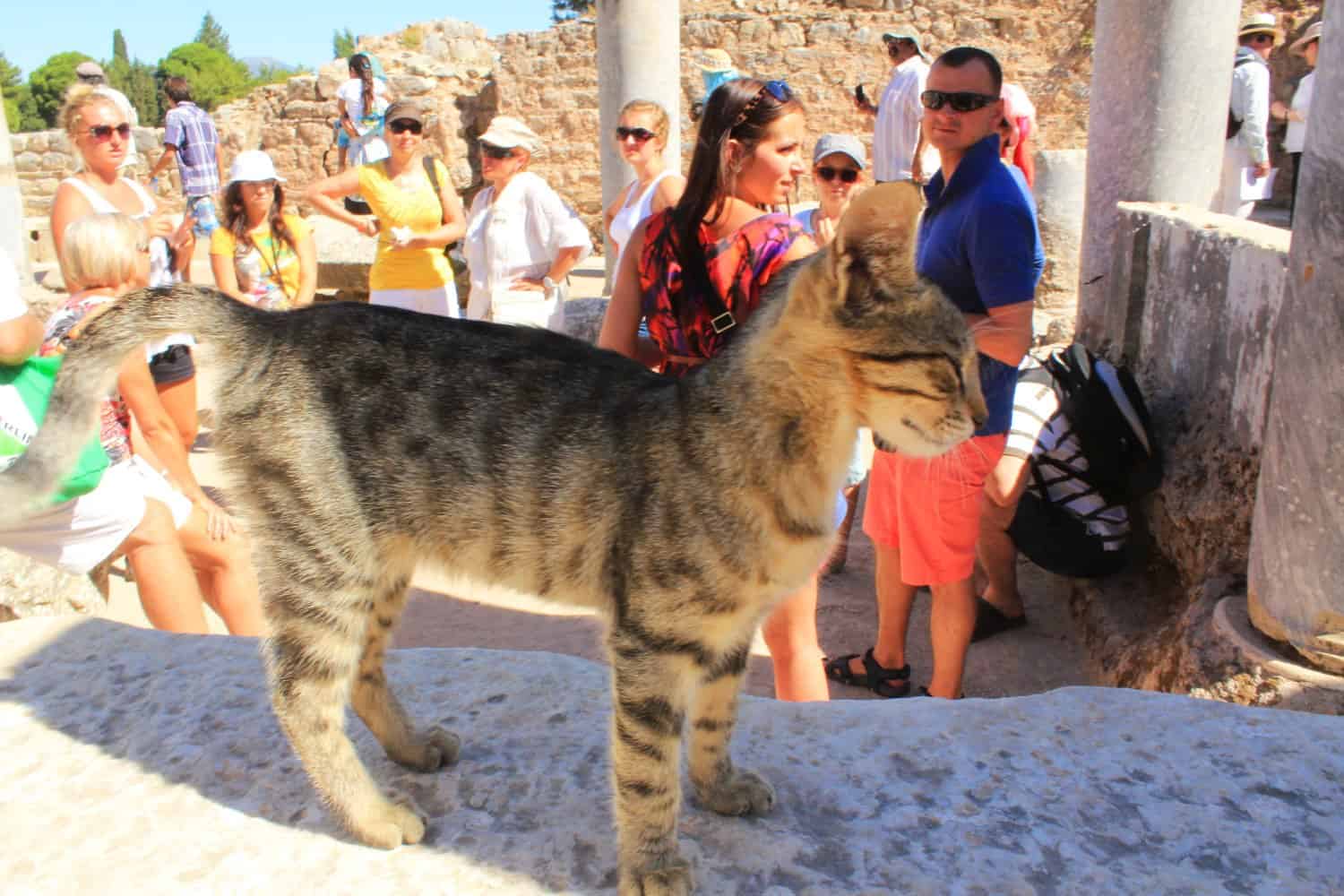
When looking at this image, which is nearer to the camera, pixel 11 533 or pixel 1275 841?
pixel 1275 841

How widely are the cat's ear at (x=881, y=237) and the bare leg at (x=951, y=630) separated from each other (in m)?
2.19

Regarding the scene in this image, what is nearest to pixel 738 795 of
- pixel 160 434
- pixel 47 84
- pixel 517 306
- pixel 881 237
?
pixel 881 237

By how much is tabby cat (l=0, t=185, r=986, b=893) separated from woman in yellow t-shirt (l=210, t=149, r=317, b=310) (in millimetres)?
4612

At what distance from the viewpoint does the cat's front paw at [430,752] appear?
2.59m

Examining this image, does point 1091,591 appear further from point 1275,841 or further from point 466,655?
point 466,655

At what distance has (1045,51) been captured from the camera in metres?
15.7

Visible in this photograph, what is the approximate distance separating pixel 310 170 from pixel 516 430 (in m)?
17.6

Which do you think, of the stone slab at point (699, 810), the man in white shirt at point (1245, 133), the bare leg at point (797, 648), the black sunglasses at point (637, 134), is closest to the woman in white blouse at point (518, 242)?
the black sunglasses at point (637, 134)

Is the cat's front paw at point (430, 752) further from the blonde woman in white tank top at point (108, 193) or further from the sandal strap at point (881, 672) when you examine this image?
the blonde woman in white tank top at point (108, 193)

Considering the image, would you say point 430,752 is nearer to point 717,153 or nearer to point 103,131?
point 717,153

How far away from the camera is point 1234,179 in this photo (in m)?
8.18

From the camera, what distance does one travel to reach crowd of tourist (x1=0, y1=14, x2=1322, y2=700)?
305cm

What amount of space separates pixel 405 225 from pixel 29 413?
3.35 metres

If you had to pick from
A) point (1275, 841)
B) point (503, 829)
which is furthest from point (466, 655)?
point (1275, 841)
